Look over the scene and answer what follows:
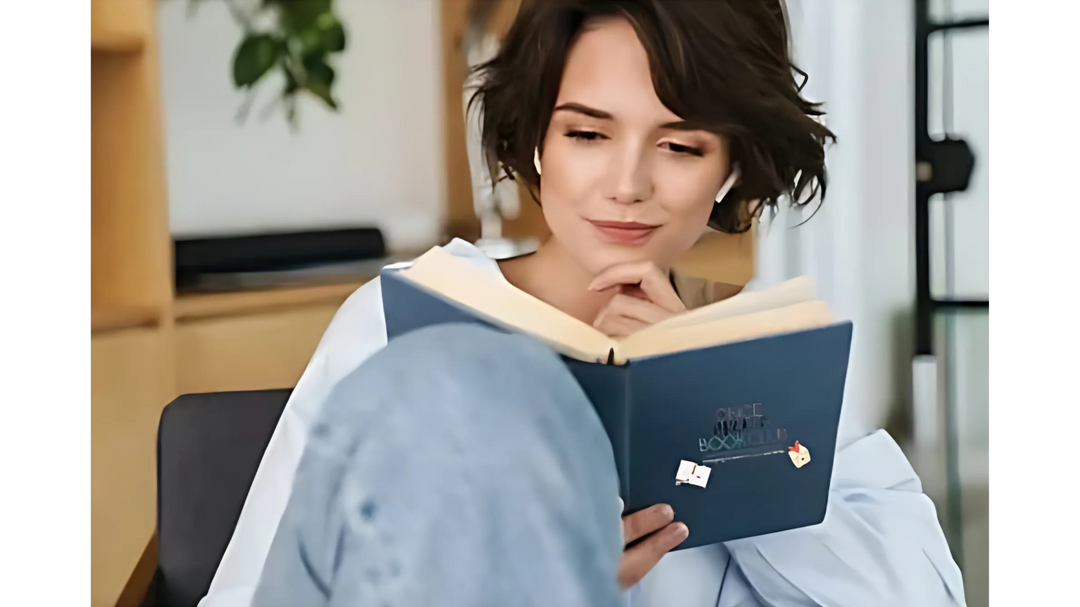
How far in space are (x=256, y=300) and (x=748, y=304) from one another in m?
0.44

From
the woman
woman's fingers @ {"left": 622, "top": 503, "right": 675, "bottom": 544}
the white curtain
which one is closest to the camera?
the woman

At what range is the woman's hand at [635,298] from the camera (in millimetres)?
845

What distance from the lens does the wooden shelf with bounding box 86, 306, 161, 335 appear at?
87 centimetres

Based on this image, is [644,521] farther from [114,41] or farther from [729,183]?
[114,41]

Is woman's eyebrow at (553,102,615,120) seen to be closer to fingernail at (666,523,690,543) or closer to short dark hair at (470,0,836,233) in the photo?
short dark hair at (470,0,836,233)

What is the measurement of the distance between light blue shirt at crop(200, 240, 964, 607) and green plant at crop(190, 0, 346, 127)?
190 mm

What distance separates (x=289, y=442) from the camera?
86cm

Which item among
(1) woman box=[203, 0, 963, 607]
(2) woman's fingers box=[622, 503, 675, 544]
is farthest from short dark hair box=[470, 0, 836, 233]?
(2) woman's fingers box=[622, 503, 675, 544]

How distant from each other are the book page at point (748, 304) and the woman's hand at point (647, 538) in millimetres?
155

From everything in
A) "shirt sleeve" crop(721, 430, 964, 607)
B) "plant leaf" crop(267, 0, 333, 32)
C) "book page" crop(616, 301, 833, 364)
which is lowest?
"shirt sleeve" crop(721, 430, 964, 607)

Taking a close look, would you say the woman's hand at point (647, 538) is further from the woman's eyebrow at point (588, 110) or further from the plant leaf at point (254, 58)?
the plant leaf at point (254, 58)

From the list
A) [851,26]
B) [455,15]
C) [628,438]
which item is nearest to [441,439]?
[628,438]
